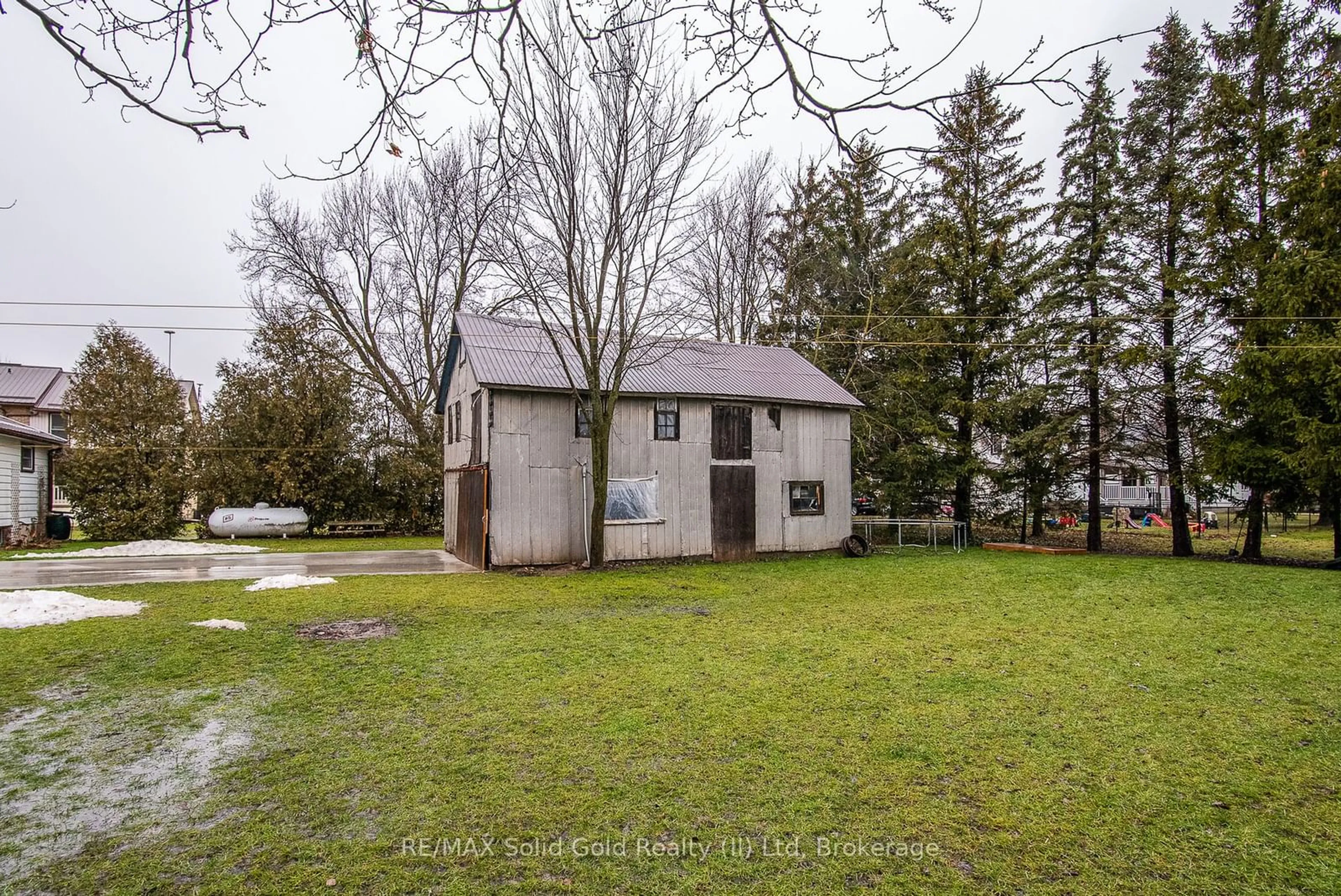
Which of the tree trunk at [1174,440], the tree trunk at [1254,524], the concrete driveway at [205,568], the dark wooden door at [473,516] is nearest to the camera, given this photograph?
the concrete driveway at [205,568]

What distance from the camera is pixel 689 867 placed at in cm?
290

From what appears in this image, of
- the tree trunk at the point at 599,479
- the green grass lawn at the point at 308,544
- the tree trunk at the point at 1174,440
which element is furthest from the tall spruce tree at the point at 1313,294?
the green grass lawn at the point at 308,544

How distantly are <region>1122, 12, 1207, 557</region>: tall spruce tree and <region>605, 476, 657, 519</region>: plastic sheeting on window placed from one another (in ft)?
40.7

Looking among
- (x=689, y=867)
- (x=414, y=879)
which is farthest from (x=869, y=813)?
(x=414, y=879)

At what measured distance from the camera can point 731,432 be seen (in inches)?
606

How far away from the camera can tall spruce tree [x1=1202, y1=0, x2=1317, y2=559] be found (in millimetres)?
13750

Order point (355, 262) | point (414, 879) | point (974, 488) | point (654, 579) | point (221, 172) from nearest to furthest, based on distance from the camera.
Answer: point (414, 879)
point (221, 172)
point (654, 579)
point (974, 488)
point (355, 262)

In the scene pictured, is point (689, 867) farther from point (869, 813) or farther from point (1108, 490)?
point (1108, 490)

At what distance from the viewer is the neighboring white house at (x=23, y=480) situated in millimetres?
17422

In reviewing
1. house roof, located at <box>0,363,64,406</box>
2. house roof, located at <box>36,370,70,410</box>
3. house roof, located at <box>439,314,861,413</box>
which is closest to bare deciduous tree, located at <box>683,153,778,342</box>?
house roof, located at <box>439,314,861,413</box>

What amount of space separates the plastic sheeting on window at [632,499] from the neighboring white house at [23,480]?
16.0 meters

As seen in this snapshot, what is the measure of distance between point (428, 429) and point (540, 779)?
2170 centimetres

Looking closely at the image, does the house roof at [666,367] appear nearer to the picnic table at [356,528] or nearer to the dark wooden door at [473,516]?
the dark wooden door at [473,516]

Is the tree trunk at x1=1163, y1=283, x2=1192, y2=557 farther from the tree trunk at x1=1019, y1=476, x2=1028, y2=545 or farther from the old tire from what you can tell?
the old tire
